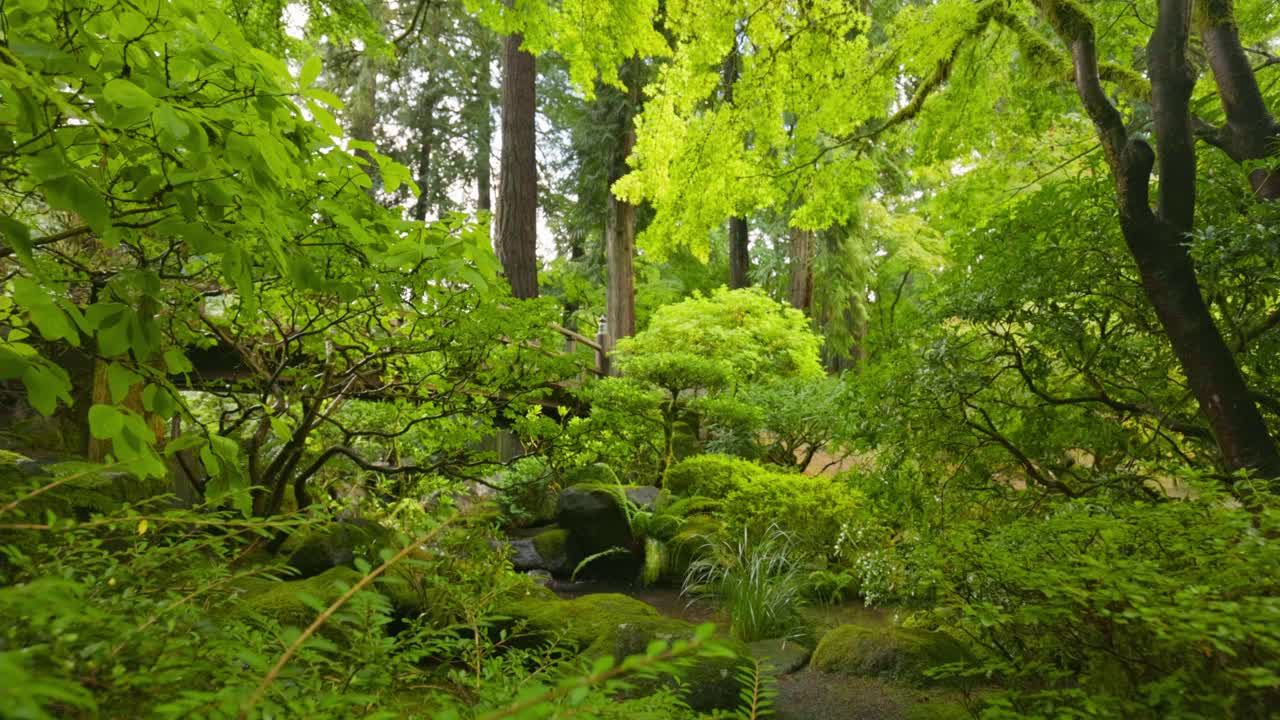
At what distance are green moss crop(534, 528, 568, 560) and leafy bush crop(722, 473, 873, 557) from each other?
2064mm

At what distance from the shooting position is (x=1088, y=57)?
3.64 m

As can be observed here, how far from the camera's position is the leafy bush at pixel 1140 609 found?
59.1 inches

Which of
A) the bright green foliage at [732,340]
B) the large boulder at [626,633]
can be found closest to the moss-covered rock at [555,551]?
the bright green foliage at [732,340]

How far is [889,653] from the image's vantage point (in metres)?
3.76

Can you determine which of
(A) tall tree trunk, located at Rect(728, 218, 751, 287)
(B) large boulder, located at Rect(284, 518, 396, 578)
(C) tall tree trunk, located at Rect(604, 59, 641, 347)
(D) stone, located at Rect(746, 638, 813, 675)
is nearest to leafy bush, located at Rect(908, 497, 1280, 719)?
(D) stone, located at Rect(746, 638, 813, 675)

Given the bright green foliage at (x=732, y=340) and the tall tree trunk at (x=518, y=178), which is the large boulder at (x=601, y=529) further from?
the tall tree trunk at (x=518, y=178)

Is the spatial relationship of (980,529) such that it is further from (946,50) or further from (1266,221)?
(946,50)

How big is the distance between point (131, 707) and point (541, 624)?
3.18 metres

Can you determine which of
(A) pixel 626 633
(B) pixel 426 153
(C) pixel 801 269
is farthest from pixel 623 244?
(A) pixel 626 633

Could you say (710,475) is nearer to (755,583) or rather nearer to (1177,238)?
(755,583)

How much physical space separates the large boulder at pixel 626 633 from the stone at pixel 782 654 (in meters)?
0.55

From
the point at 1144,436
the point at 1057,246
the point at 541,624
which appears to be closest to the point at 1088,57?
the point at 1057,246

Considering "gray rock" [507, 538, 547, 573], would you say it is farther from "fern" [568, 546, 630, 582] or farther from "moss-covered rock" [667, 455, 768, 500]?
"moss-covered rock" [667, 455, 768, 500]

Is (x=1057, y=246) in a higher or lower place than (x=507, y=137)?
lower
